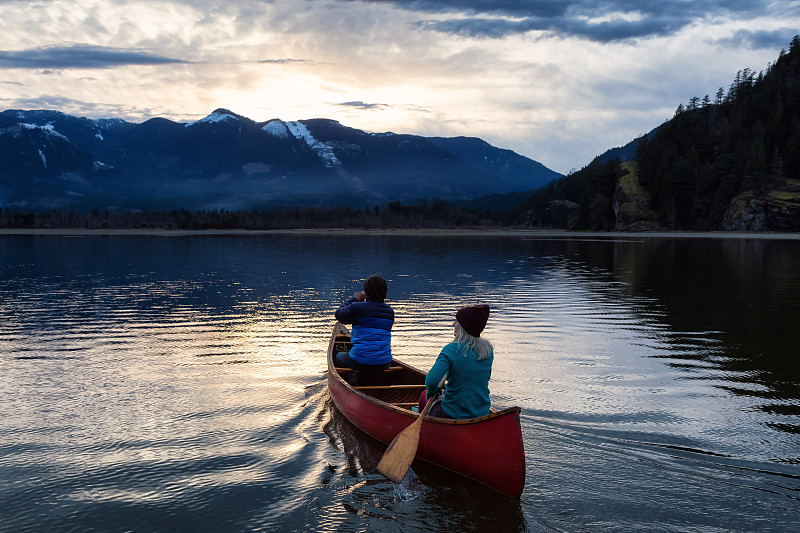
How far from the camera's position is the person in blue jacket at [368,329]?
1275 centimetres

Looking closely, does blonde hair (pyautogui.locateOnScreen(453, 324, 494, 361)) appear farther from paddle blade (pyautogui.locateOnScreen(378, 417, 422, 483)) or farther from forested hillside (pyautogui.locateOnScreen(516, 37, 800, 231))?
Answer: forested hillside (pyautogui.locateOnScreen(516, 37, 800, 231))

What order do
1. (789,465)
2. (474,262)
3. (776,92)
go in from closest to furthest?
(789,465) → (474,262) → (776,92)

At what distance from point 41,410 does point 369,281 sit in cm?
756

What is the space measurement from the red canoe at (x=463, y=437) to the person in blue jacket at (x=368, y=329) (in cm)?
109

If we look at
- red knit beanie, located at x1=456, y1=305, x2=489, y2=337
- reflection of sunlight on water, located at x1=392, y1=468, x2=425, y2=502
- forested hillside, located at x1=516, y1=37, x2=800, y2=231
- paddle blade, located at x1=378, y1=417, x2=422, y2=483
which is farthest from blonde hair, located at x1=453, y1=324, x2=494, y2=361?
forested hillside, located at x1=516, y1=37, x2=800, y2=231

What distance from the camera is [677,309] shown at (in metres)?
28.3

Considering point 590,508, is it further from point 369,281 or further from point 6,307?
point 6,307

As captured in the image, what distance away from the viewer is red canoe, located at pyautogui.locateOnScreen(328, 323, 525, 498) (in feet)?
28.8

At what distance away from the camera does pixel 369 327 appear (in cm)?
1321

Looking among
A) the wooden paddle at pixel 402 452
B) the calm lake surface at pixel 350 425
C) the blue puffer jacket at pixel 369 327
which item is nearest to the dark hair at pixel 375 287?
the blue puffer jacket at pixel 369 327

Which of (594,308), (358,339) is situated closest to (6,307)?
(358,339)

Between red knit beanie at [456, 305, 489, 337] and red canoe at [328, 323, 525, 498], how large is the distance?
1253 millimetres

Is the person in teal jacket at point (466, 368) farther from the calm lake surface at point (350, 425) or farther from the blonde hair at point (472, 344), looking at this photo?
the calm lake surface at point (350, 425)

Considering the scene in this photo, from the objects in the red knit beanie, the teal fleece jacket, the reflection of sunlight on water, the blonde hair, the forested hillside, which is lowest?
the reflection of sunlight on water
